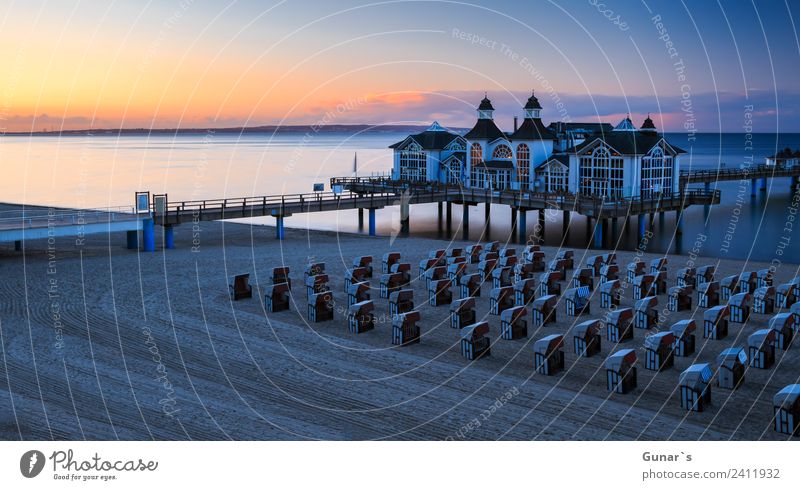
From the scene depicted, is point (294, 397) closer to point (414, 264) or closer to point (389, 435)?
point (389, 435)

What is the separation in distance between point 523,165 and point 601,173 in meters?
6.05

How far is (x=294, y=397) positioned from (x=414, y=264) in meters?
15.5

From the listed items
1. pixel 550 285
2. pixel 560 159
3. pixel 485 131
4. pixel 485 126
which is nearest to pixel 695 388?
pixel 550 285

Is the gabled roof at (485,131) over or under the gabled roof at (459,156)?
over

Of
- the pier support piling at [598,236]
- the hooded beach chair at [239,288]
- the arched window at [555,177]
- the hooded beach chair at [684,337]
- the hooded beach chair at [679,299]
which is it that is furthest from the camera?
the arched window at [555,177]

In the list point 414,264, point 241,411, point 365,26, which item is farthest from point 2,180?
point 241,411

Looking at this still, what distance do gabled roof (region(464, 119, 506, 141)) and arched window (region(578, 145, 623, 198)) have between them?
7.08 meters

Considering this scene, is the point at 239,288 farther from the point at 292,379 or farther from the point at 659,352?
the point at 659,352

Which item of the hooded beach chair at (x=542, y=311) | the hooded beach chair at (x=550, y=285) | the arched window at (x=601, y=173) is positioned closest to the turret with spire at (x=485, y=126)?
the arched window at (x=601, y=173)

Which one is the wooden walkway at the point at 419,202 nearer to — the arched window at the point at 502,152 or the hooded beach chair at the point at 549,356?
the arched window at the point at 502,152

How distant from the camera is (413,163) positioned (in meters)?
57.2

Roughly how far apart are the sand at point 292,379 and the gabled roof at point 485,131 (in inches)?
1183

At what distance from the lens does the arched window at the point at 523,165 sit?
167 ft

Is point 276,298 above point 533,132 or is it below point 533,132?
below
